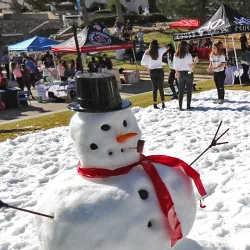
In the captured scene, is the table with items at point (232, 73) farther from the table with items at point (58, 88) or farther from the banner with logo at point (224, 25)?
the table with items at point (58, 88)

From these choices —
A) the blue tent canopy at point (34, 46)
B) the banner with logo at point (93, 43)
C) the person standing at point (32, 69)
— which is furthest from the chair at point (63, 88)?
the blue tent canopy at point (34, 46)

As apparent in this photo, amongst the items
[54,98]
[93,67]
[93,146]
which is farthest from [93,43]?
[93,146]

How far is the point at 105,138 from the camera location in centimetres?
307

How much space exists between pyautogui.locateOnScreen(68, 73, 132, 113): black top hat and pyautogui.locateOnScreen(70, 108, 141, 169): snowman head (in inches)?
1.8

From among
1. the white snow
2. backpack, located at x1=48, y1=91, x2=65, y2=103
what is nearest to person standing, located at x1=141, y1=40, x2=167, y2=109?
the white snow

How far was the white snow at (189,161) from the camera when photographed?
4461mm

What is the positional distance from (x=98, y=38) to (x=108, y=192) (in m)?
13.7

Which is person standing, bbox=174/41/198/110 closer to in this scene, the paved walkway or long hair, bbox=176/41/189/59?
long hair, bbox=176/41/189/59

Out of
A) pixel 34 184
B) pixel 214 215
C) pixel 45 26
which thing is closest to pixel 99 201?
pixel 214 215

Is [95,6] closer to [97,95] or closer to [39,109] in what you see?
[39,109]

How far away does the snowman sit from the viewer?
2994 mm

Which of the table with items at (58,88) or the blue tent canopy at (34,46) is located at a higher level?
the blue tent canopy at (34,46)

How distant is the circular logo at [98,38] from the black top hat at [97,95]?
43.0ft

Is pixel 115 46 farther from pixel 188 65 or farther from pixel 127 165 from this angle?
pixel 127 165
